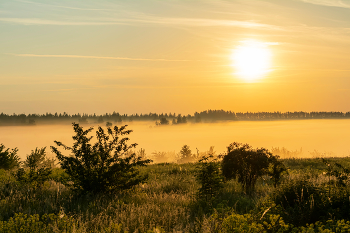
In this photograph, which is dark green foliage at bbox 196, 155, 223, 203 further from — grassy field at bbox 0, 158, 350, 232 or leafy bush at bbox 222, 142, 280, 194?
leafy bush at bbox 222, 142, 280, 194

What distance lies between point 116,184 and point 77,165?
1.41 meters

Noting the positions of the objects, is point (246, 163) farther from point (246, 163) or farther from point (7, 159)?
Answer: point (7, 159)

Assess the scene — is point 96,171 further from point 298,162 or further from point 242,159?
point 298,162

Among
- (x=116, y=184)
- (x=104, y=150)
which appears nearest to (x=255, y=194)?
(x=116, y=184)

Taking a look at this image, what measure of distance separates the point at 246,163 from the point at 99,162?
514 cm

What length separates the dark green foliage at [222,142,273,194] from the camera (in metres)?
10.4

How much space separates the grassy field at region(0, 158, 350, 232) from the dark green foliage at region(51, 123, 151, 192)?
1.27ft

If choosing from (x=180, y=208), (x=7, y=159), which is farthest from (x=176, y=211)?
(x=7, y=159)

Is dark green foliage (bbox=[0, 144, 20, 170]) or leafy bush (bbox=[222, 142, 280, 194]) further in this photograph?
dark green foliage (bbox=[0, 144, 20, 170])

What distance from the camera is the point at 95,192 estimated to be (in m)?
9.45

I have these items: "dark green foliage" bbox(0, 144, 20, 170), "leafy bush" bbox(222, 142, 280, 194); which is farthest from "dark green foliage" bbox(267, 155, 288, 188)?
"dark green foliage" bbox(0, 144, 20, 170)

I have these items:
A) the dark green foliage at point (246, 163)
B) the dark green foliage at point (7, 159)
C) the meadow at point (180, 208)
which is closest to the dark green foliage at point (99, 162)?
the meadow at point (180, 208)

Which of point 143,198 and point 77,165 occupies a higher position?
point 77,165

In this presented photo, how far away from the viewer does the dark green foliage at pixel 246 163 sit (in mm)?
10438
